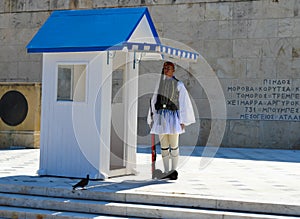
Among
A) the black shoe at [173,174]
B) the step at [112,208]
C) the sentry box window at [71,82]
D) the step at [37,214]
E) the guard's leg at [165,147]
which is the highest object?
the sentry box window at [71,82]

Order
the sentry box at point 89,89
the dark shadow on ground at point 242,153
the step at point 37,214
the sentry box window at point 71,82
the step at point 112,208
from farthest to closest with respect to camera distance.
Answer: the dark shadow on ground at point 242,153, the sentry box window at point 71,82, the sentry box at point 89,89, the step at point 37,214, the step at point 112,208

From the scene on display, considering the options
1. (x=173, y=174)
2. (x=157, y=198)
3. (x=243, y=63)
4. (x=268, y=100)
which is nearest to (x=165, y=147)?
(x=173, y=174)

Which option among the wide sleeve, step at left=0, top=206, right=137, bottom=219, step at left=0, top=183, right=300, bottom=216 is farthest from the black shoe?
step at left=0, top=206, right=137, bottom=219

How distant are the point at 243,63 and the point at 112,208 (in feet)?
32.3

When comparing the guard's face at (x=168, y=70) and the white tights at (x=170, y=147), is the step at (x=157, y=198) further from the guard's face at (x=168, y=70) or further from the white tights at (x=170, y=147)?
the guard's face at (x=168, y=70)

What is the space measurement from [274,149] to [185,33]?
174 inches

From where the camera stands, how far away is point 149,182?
7.45m

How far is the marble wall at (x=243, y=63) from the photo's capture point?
14.7 m

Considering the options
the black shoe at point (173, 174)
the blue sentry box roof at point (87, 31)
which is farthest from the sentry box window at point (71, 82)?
the black shoe at point (173, 174)

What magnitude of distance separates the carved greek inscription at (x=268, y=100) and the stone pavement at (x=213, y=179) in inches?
98.6

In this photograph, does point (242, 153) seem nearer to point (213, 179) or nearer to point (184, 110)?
point (213, 179)

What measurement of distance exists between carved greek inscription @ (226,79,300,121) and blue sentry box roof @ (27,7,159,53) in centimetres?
721

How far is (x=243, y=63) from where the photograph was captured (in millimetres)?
15148

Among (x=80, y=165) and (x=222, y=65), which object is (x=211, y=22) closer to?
(x=222, y=65)
